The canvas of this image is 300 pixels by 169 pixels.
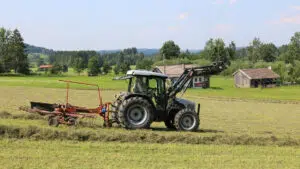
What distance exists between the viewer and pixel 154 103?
51.4 feet

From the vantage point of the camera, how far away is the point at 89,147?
37.6 feet

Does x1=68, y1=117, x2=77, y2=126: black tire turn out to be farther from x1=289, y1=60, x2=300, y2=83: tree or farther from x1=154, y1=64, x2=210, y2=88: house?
x1=289, y1=60, x2=300, y2=83: tree

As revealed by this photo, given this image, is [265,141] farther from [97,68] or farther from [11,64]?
[97,68]

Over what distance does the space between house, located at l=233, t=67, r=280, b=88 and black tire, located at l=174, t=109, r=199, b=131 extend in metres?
73.7

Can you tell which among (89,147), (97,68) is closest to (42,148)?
(89,147)

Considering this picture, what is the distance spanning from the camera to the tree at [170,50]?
157000 millimetres

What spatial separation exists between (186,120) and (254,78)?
74.7 metres

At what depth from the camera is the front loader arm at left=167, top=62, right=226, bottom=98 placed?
621 inches

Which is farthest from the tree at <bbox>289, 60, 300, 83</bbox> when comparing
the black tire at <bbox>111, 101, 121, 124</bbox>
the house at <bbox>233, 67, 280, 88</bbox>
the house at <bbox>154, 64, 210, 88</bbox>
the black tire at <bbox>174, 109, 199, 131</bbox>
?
the black tire at <bbox>111, 101, 121, 124</bbox>

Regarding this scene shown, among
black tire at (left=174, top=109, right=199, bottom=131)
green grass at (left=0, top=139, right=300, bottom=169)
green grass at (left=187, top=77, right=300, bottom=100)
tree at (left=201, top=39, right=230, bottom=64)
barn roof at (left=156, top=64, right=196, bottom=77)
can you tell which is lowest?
green grass at (left=187, top=77, right=300, bottom=100)

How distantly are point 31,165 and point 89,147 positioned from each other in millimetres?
2422

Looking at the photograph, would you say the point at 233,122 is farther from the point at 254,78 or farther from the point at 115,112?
the point at 254,78

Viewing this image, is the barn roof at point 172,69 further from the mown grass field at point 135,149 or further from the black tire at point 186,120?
the mown grass field at point 135,149

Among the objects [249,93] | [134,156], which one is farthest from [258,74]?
[134,156]
